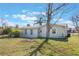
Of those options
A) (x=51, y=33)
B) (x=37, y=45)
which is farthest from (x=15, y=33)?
(x=51, y=33)

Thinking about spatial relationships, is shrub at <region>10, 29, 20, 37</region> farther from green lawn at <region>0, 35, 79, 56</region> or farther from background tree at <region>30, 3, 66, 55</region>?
background tree at <region>30, 3, 66, 55</region>

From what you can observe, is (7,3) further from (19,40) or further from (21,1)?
(19,40)

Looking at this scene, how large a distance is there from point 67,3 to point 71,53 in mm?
500

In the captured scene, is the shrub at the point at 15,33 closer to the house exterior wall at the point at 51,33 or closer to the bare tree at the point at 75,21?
the house exterior wall at the point at 51,33

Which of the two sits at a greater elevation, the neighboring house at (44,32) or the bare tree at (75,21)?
the bare tree at (75,21)

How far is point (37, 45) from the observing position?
94.9 inches

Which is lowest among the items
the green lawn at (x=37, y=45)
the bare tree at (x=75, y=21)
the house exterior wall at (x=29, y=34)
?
the green lawn at (x=37, y=45)

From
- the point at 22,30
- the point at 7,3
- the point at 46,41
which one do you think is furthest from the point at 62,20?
the point at 7,3

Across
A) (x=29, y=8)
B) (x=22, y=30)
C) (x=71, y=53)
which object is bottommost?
(x=71, y=53)

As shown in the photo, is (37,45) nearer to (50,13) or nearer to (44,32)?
(44,32)

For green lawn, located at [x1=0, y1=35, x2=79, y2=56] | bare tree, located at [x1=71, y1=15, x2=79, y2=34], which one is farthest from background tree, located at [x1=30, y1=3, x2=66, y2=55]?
bare tree, located at [x1=71, y1=15, x2=79, y2=34]

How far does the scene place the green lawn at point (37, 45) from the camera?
2400mm

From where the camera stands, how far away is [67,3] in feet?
7.88

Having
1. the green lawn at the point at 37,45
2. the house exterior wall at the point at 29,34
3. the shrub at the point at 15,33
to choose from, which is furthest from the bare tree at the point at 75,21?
the shrub at the point at 15,33
